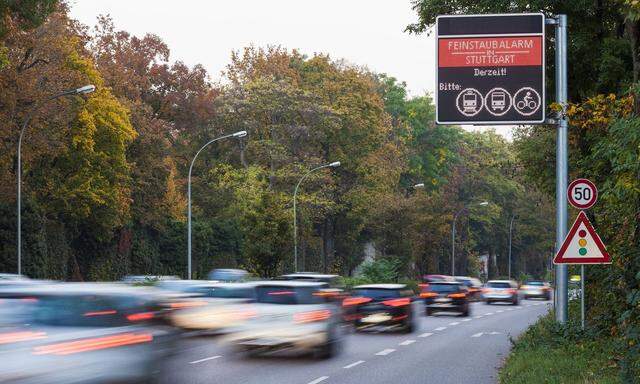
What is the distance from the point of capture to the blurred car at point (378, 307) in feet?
→ 94.4

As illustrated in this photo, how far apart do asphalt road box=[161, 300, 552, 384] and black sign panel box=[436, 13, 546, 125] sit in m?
4.41

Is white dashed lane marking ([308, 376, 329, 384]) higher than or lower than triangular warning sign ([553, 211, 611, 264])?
lower

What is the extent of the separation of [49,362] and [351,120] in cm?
6062

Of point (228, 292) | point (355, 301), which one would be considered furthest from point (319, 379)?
point (355, 301)

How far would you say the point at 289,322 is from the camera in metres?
19.8

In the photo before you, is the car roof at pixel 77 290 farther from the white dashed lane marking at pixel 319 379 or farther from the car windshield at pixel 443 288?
the car windshield at pixel 443 288

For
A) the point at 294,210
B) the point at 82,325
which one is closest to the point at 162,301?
the point at 82,325

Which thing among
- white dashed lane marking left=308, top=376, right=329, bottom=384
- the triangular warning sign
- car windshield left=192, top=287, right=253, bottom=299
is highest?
the triangular warning sign

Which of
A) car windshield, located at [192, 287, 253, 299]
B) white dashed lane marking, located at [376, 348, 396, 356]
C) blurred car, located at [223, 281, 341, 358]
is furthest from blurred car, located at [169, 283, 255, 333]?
white dashed lane marking, located at [376, 348, 396, 356]

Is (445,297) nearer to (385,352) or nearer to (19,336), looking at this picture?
(385,352)

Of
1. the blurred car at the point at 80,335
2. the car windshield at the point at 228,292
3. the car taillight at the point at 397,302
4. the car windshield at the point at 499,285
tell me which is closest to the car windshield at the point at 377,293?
the car taillight at the point at 397,302

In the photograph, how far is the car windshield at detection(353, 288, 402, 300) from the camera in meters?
28.9

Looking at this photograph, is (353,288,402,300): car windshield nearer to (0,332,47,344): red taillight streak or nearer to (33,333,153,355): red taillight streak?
(33,333,153,355): red taillight streak

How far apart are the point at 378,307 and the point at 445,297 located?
11571 millimetres
